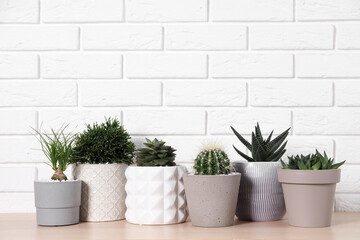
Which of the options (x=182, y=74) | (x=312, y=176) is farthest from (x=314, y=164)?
(x=182, y=74)

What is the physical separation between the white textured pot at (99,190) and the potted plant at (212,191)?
220 millimetres

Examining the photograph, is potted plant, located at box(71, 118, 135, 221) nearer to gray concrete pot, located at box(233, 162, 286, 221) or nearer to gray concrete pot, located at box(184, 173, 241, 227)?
gray concrete pot, located at box(184, 173, 241, 227)

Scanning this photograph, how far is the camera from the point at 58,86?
1359 millimetres

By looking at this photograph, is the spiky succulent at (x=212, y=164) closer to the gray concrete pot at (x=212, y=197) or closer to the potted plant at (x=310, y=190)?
the gray concrete pot at (x=212, y=197)

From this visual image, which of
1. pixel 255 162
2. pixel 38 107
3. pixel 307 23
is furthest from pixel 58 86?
pixel 307 23

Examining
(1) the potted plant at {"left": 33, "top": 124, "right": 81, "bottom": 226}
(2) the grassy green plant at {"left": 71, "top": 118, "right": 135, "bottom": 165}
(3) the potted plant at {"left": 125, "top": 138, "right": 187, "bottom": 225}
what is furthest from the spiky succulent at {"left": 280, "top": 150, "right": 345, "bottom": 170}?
(1) the potted plant at {"left": 33, "top": 124, "right": 81, "bottom": 226}

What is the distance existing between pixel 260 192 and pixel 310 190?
0.14 meters

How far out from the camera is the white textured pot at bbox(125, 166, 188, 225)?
1112 mm

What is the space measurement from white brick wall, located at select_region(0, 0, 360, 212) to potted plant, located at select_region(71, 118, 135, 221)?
174mm

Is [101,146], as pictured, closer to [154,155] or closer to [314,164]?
[154,155]

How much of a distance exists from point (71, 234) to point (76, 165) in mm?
226

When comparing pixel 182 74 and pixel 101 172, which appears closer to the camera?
pixel 101 172

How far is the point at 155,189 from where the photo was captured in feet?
3.64

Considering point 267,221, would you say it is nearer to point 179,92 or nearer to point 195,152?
point 195,152
